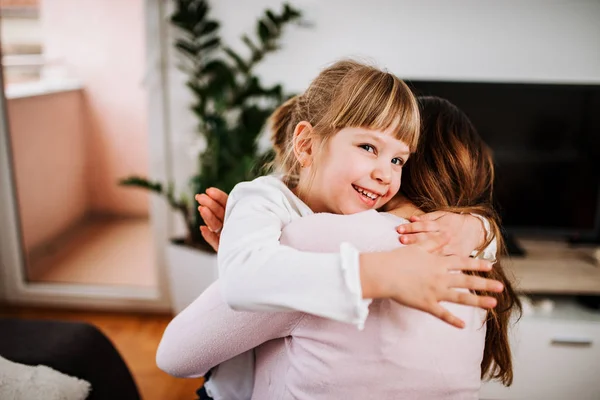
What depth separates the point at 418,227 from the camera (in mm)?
739

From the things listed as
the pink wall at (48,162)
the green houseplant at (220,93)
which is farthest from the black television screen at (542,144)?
the pink wall at (48,162)

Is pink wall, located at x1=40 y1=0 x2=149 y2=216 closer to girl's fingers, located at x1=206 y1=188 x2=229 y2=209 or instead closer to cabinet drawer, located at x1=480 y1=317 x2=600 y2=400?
girl's fingers, located at x1=206 y1=188 x2=229 y2=209

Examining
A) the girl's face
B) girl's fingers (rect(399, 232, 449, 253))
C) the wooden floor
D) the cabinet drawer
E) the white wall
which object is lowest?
the wooden floor

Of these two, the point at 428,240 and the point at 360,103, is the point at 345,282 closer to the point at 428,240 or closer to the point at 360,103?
the point at 428,240

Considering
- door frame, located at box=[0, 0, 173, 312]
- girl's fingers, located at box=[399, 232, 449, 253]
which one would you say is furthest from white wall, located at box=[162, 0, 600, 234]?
girl's fingers, located at box=[399, 232, 449, 253]

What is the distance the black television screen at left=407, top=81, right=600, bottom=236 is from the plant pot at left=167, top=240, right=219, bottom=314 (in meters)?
1.33

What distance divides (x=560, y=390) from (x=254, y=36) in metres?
2.17

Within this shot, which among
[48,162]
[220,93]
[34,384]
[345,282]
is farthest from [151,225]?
[345,282]

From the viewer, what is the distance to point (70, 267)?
309 cm

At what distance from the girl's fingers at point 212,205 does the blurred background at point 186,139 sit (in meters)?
1.42

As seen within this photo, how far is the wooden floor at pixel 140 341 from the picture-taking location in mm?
2184

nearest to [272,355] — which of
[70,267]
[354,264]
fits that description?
[354,264]

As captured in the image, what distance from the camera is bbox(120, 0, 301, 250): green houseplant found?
2.32 meters

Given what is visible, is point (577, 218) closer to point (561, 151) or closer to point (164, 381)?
point (561, 151)
